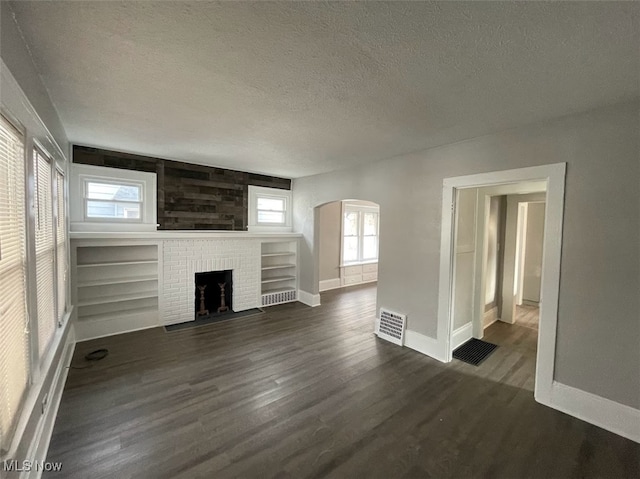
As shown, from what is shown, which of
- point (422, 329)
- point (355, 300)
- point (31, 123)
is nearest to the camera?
point (31, 123)

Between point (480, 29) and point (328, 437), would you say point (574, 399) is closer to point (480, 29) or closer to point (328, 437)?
point (328, 437)

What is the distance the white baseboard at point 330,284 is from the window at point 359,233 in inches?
22.2

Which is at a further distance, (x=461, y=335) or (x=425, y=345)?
(x=461, y=335)

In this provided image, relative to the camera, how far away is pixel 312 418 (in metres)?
2.19

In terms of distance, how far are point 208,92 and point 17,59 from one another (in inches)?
37.1

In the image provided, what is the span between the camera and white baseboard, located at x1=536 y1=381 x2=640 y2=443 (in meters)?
2.01

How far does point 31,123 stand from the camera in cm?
162

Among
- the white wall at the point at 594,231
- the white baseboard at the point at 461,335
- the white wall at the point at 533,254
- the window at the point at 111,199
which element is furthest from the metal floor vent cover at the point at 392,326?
the window at the point at 111,199

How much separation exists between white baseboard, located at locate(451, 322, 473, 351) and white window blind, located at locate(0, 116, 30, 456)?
3740 millimetres

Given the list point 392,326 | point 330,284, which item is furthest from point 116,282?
point 330,284

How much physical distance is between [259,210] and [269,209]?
24cm

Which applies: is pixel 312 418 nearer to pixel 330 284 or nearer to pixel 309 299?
pixel 309 299

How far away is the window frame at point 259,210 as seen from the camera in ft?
17.0

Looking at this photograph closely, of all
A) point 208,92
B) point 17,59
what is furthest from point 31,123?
point 208,92
